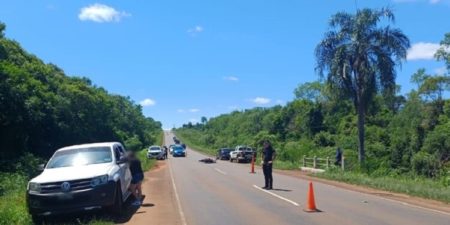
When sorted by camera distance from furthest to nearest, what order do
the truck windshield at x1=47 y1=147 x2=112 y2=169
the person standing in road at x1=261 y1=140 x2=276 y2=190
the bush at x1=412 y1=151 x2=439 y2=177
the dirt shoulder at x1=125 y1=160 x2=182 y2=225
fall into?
the bush at x1=412 y1=151 x2=439 y2=177 → the person standing in road at x1=261 y1=140 x2=276 y2=190 → the truck windshield at x1=47 y1=147 x2=112 y2=169 → the dirt shoulder at x1=125 y1=160 x2=182 y2=225

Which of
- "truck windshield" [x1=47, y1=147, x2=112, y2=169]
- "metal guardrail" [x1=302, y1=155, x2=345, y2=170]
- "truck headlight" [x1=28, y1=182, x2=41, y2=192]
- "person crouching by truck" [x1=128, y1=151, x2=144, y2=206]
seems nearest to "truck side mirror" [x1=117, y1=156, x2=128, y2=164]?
"truck windshield" [x1=47, y1=147, x2=112, y2=169]

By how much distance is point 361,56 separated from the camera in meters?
35.2

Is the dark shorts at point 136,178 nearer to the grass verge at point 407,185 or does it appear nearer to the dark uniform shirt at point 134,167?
the dark uniform shirt at point 134,167

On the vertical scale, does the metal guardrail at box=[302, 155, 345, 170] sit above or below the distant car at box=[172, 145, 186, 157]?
below

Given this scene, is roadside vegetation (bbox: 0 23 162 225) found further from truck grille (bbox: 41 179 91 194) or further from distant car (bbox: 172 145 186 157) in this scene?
distant car (bbox: 172 145 186 157)

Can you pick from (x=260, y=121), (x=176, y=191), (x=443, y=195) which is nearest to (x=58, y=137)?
(x=176, y=191)

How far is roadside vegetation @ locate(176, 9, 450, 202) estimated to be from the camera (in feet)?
108

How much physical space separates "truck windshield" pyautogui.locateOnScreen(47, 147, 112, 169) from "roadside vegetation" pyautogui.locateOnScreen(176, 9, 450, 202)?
11.3 m

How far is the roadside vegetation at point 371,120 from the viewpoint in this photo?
108 feet

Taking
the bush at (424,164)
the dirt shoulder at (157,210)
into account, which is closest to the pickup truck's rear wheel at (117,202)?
the dirt shoulder at (157,210)

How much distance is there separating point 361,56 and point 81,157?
24200mm

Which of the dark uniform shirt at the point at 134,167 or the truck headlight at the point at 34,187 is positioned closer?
the truck headlight at the point at 34,187

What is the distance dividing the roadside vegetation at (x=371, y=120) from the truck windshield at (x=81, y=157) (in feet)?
37.1

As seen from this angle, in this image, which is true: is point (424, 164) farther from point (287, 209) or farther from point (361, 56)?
point (287, 209)
